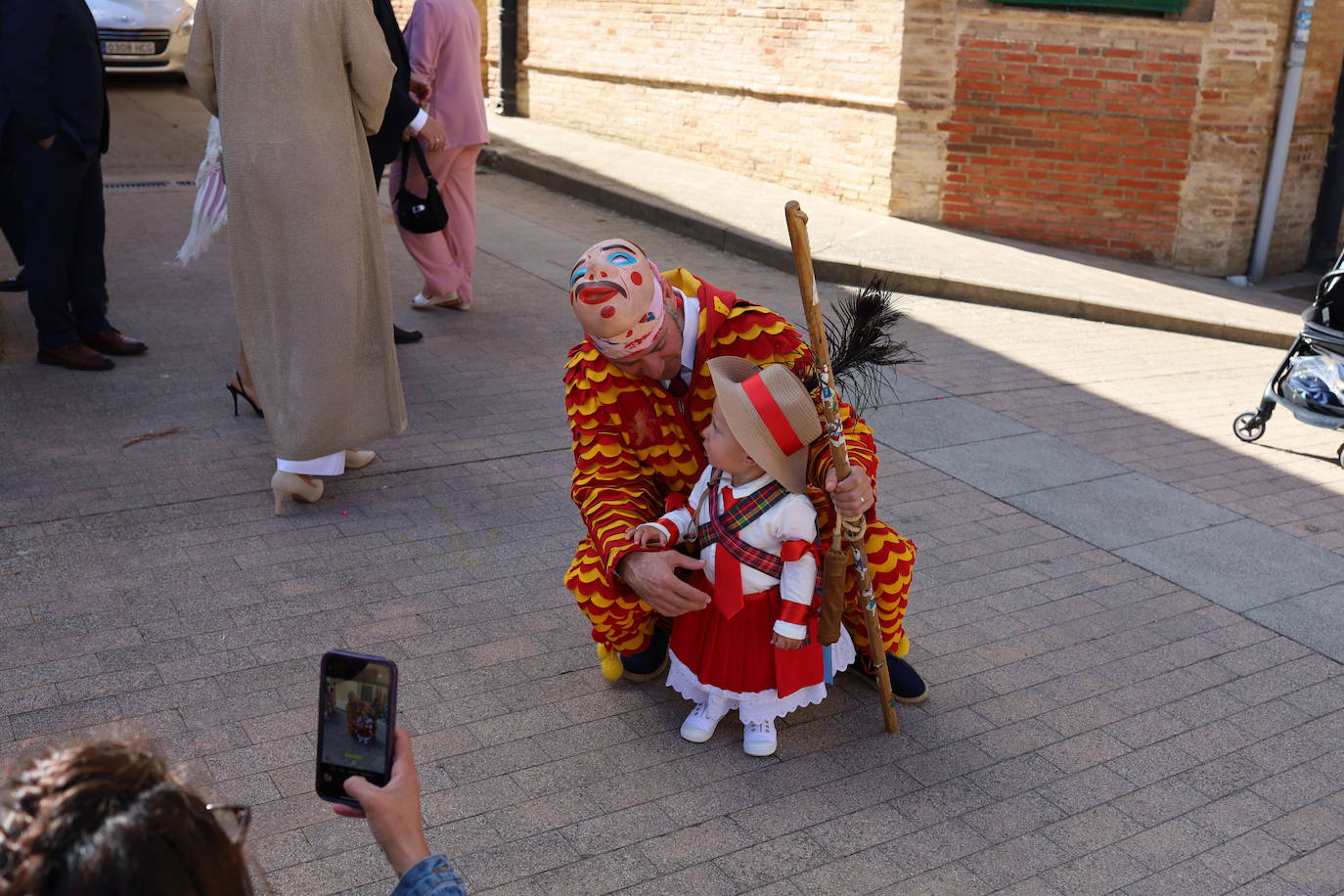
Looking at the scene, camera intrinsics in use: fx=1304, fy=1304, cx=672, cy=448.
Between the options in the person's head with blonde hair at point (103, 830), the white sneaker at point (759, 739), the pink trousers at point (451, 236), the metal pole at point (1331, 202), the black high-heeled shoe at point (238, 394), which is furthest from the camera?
the metal pole at point (1331, 202)

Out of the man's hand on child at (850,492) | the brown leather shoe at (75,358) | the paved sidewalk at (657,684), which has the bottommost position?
the paved sidewalk at (657,684)

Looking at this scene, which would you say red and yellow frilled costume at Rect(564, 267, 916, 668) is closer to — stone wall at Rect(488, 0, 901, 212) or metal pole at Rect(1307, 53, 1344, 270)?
stone wall at Rect(488, 0, 901, 212)

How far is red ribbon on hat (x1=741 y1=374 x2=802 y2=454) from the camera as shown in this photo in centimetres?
328

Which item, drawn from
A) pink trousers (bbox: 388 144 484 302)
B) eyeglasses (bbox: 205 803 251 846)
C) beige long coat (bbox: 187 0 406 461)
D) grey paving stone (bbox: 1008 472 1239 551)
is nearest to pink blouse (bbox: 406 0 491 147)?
pink trousers (bbox: 388 144 484 302)

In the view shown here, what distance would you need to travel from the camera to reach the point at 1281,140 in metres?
9.95

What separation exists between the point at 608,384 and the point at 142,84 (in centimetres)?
1387

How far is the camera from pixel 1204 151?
9.94 m

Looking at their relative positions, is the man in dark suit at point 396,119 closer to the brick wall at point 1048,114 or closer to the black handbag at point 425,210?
the black handbag at point 425,210

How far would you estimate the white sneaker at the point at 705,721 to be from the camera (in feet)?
11.8

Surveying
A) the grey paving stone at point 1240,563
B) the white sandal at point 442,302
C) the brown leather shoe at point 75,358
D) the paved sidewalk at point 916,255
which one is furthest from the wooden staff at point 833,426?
the paved sidewalk at point 916,255

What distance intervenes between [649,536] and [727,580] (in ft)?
0.79

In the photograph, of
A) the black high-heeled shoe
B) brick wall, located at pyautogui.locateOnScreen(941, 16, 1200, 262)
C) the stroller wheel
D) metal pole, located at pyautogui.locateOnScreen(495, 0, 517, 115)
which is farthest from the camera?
metal pole, located at pyautogui.locateOnScreen(495, 0, 517, 115)

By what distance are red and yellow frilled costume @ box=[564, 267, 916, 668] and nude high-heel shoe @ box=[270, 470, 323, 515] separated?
1.54 metres

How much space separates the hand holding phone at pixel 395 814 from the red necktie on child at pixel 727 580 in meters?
1.69
